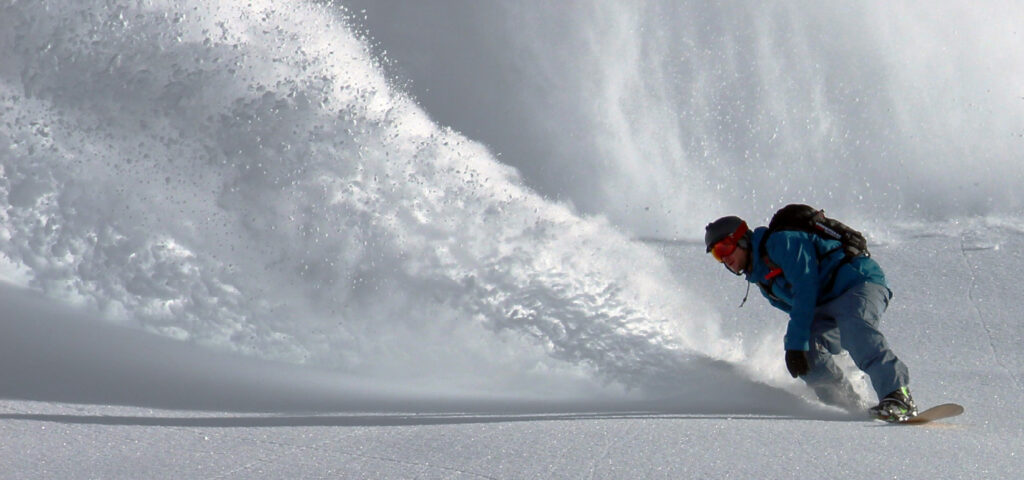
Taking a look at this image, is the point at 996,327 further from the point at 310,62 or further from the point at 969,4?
the point at 969,4

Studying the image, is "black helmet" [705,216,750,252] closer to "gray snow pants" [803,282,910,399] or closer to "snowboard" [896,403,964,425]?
"gray snow pants" [803,282,910,399]

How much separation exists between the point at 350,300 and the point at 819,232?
92.0 inches

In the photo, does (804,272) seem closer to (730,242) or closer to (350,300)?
(730,242)

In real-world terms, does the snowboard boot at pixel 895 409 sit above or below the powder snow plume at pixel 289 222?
below

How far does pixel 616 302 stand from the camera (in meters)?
5.18

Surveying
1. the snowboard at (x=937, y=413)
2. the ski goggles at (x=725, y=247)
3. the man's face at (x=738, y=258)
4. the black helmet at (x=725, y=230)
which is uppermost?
the black helmet at (x=725, y=230)

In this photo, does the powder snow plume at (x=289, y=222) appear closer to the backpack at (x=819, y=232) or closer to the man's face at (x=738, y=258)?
the man's face at (x=738, y=258)

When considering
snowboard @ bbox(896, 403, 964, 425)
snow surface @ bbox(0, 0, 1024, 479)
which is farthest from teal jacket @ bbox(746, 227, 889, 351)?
snowboard @ bbox(896, 403, 964, 425)

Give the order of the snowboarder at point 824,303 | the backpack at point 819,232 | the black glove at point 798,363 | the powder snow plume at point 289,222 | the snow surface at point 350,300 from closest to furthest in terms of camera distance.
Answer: the snow surface at point 350,300, the snowboarder at point 824,303, the black glove at point 798,363, the backpack at point 819,232, the powder snow plume at point 289,222

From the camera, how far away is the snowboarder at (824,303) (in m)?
4.13

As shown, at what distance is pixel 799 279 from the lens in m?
4.34

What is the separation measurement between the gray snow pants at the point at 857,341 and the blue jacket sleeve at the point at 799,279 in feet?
0.45

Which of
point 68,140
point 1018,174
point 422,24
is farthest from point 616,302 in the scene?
point 422,24

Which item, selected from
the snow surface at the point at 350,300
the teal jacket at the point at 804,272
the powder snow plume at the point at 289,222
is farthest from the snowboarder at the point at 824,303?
the powder snow plume at the point at 289,222
